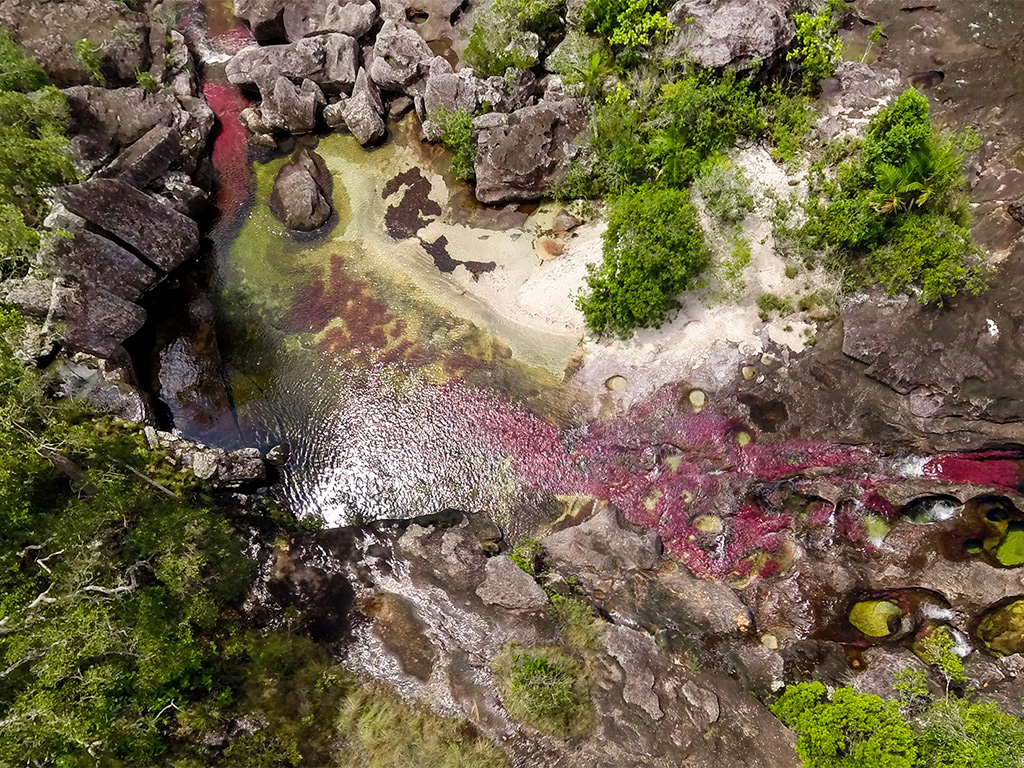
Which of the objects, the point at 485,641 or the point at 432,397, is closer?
the point at 485,641

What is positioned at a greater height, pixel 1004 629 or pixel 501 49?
pixel 501 49

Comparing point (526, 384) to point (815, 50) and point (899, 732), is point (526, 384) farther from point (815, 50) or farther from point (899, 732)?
point (815, 50)

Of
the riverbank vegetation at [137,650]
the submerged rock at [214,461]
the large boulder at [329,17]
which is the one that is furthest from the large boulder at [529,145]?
the riverbank vegetation at [137,650]

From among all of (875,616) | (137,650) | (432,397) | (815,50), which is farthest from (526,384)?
(815,50)

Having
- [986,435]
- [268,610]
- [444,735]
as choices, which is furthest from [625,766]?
[986,435]

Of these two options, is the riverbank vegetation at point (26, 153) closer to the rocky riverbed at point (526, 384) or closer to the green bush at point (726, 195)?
the rocky riverbed at point (526, 384)

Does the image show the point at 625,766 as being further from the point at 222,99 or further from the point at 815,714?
the point at 222,99

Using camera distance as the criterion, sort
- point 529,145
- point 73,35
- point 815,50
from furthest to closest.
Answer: point 73,35 → point 529,145 → point 815,50
